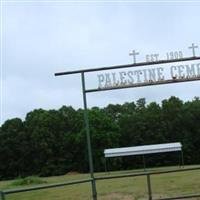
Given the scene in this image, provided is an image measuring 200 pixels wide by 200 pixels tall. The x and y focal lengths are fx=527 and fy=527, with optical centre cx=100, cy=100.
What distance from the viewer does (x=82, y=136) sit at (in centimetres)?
7362

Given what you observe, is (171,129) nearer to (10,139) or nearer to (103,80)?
(10,139)

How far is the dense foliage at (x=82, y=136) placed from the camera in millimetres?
73438

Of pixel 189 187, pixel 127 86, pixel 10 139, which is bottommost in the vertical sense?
pixel 189 187

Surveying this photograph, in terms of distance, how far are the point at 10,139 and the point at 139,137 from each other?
1935cm

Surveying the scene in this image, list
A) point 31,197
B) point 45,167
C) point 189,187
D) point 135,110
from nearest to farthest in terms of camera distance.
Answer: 1. point 31,197
2. point 189,187
3. point 45,167
4. point 135,110

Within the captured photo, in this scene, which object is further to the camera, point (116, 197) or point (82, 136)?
point (82, 136)

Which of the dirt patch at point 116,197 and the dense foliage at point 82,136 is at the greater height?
the dense foliage at point 82,136

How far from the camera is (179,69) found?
12.3 meters

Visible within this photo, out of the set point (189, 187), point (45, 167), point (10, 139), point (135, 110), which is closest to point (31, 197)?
point (189, 187)

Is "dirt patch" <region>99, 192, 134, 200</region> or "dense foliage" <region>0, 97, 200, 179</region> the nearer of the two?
"dirt patch" <region>99, 192, 134, 200</region>

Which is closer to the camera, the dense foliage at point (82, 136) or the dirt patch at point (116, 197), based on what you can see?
the dirt patch at point (116, 197)

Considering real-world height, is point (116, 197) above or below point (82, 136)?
below

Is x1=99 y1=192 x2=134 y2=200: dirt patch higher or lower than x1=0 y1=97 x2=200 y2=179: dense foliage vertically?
lower

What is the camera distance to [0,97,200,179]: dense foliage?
241 feet
